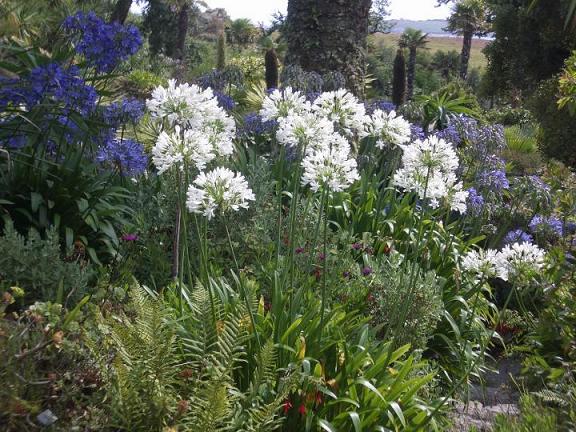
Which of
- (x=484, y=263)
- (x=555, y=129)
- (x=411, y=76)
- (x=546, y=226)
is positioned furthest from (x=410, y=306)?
(x=411, y=76)

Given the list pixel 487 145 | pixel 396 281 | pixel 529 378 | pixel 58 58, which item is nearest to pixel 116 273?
pixel 396 281

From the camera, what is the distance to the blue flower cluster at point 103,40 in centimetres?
427

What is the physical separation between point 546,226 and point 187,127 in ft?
11.6

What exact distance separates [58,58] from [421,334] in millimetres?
3243

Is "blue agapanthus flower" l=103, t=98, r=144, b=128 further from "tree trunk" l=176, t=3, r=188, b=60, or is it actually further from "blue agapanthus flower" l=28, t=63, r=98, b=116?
"tree trunk" l=176, t=3, r=188, b=60

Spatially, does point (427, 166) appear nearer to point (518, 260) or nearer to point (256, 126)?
point (518, 260)

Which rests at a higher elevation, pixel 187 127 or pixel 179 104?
pixel 179 104

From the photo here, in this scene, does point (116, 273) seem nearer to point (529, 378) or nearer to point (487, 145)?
point (529, 378)

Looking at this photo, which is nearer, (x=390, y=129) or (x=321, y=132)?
(x=321, y=132)

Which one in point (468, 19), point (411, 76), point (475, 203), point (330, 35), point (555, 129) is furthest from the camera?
point (468, 19)

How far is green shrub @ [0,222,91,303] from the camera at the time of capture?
10.5 feet

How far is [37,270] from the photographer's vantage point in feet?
10.6

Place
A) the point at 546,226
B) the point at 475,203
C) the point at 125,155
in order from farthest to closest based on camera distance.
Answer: the point at 546,226 → the point at 475,203 → the point at 125,155

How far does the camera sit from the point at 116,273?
141 inches
